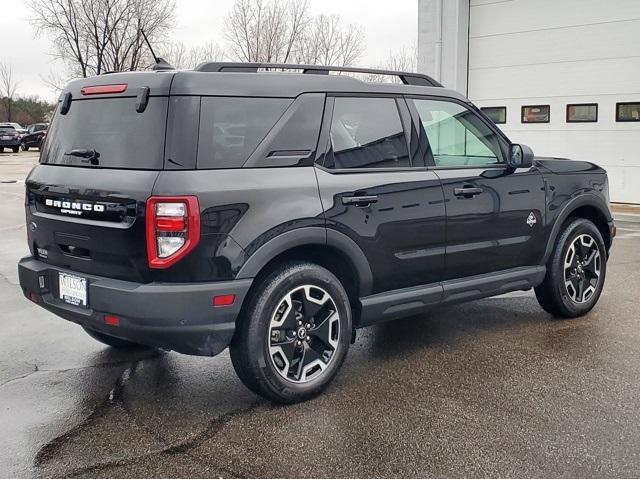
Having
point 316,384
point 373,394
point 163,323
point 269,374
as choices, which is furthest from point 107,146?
point 373,394

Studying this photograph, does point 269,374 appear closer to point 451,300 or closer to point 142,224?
point 142,224

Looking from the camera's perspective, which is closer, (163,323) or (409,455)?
(409,455)

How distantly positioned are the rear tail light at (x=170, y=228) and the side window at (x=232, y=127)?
0.86 ft

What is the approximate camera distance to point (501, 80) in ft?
47.0

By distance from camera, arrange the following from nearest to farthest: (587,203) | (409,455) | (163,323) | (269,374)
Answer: (409,455) < (163,323) < (269,374) < (587,203)

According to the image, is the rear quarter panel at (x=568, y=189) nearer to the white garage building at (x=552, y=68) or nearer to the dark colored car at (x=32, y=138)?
the white garage building at (x=552, y=68)

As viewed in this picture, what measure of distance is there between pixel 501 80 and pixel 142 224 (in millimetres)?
12355

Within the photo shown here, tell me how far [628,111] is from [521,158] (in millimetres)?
9017

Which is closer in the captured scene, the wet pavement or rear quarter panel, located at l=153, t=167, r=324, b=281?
the wet pavement

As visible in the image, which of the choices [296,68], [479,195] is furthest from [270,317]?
[479,195]

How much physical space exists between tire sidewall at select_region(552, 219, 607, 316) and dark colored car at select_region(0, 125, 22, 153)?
38572mm

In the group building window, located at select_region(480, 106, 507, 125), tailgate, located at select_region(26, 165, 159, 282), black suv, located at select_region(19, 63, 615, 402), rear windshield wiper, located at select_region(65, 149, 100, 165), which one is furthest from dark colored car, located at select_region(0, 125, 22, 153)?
rear windshield wiper, located at select_region(65, 149, 100, 165)

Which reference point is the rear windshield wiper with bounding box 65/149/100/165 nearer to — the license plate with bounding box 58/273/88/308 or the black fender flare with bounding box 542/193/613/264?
the license plate with bounding box 58/273/88/308

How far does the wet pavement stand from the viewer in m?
3.14
